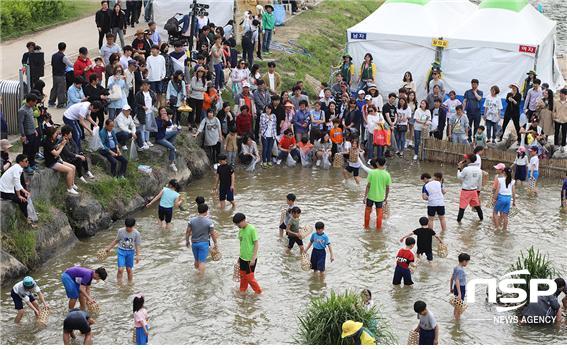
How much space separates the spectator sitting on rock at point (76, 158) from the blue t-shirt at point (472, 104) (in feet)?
32.5

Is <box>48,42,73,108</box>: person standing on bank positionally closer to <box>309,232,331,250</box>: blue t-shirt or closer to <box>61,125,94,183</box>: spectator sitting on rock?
<box>61,125,94,183</box>: spectator sitting on rock

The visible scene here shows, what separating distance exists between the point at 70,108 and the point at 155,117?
261 cm

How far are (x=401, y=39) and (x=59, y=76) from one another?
10.3 meters

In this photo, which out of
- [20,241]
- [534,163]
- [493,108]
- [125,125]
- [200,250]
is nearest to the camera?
[200,250]

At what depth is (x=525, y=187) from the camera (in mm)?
22656

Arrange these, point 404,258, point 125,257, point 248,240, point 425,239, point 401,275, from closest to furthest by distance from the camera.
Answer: point 248,240 < point 404,258 < point 125,257 < point 401,275 < point 425,239

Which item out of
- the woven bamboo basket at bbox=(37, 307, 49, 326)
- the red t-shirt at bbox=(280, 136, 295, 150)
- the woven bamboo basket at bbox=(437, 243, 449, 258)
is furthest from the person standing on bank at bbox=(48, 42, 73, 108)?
the woven bamboo basket at bbox=(437, 243, 449, 258)

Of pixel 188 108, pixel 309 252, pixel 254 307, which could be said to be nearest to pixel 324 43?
pixel 188 108

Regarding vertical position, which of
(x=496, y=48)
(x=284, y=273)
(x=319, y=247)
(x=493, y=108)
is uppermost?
(x=496, y=48)

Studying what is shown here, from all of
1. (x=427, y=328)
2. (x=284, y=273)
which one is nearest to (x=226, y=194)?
(x=284, y=273)

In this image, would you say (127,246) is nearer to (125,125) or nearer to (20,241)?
(20,241)

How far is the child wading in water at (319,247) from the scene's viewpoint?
17000mm

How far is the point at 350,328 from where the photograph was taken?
1354 centimetres

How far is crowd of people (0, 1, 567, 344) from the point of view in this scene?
18.1 metres
